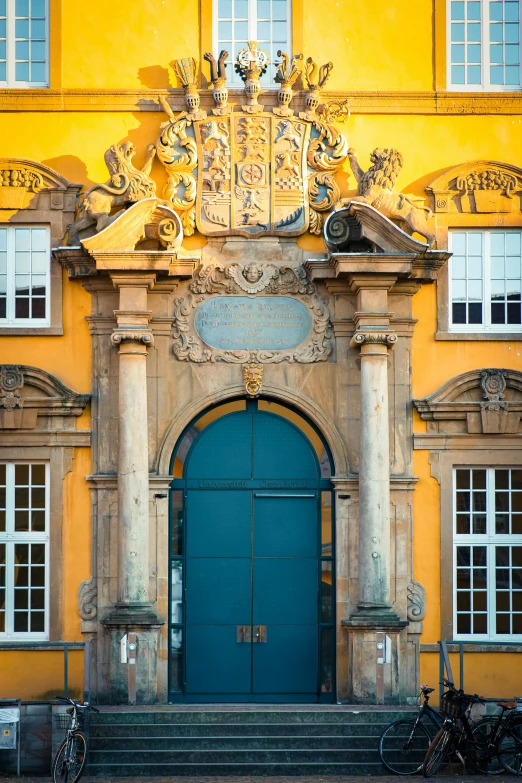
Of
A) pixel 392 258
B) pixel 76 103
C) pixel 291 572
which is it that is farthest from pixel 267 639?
pixel 76 103

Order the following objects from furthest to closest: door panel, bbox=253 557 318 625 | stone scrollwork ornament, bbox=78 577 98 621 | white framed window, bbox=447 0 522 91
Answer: white framed window, bbox=447 0 522 91 < door panel, bbox=253 557 318 625 < stone scrollwork ornament, bbox=78 577 98 621

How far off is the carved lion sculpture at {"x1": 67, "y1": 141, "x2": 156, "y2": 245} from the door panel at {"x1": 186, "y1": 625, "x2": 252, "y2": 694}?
17.6ft

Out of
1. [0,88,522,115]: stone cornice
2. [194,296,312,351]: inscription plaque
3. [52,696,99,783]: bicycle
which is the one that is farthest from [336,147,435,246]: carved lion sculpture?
[52,696,99,783]: bicycle

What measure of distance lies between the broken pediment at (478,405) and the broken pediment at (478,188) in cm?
218

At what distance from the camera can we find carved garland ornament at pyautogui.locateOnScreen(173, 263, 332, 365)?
57.3 feet

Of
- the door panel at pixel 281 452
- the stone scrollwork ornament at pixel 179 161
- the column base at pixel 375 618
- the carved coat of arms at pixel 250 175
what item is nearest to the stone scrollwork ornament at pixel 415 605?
the column base at pixel 375 618

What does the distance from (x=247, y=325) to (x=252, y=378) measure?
711 mm

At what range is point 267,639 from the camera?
17375 millimetres

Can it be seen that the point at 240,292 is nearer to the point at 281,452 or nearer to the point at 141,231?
the point at 141,231

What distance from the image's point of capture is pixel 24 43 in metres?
17.8

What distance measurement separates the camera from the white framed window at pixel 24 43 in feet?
58.4

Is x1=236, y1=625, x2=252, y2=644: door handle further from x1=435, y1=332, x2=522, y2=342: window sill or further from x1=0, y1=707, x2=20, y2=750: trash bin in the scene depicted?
x1=435, y1=332, x2=522, y2=342: window sill

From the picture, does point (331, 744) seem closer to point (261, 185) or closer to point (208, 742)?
point (208, 742)

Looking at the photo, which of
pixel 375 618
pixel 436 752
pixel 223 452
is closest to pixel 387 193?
pixel 223 452
